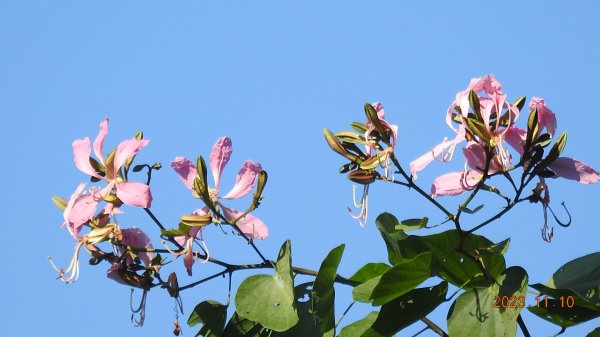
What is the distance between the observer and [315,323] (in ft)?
7.87

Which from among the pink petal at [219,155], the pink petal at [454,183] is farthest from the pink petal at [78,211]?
the pink petal at [454,183]

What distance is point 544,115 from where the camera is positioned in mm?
2271

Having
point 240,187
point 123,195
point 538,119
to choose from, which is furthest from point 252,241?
point 538,119

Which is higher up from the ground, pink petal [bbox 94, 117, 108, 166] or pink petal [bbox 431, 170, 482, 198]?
pink petal [bbox 94, 117, 108, 166]

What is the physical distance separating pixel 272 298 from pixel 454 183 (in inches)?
19.7

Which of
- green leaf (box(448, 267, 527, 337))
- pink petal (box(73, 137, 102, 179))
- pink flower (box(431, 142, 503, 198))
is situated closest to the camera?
green leaf (box(448, 267, 527, 337))

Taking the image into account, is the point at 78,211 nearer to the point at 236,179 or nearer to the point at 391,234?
the point at 236,179

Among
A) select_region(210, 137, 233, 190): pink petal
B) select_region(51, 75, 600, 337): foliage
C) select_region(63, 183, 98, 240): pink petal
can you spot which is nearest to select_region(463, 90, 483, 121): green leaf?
select_region(51, 75, 600, 337): foliage

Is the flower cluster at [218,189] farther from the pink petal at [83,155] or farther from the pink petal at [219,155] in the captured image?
the pink petal at [83,155]

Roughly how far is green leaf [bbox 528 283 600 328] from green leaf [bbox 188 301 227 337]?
757mm

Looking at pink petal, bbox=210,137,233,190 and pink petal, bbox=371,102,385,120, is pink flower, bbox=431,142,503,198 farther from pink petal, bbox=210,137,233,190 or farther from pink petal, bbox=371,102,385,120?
pink petal, bbox=210,137,233,190

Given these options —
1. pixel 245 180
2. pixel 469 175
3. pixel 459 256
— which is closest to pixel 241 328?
pixel 245 180

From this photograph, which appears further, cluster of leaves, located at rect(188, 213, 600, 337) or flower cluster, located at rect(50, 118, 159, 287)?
flower cluster, located at rect(50, 118, 159, 287)

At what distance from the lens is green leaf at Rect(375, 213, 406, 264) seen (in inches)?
93.7
